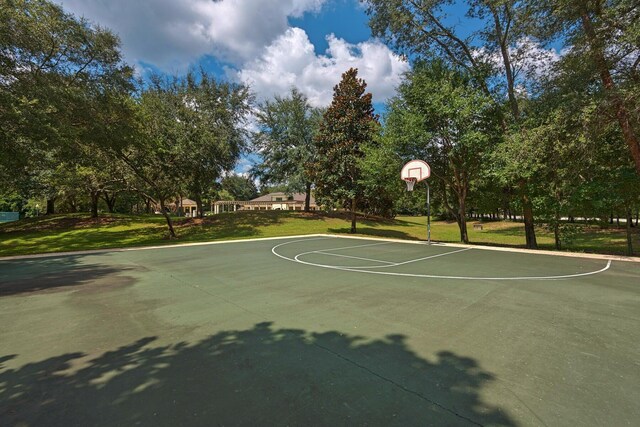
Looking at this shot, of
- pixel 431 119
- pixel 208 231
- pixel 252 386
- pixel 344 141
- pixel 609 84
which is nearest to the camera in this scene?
pixel 252 386

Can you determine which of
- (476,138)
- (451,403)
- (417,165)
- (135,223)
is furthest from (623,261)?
(135,223)

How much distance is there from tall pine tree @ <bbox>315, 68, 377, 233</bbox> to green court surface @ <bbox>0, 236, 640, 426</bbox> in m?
16.4

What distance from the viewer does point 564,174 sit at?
11.6 meters

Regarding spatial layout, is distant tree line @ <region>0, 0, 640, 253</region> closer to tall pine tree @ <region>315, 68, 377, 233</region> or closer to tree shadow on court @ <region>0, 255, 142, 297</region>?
tall pine tree @ <region>315, 68, 377, 233</region>

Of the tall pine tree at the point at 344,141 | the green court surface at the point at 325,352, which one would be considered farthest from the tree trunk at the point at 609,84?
the tall pine tree at the point at 344,141

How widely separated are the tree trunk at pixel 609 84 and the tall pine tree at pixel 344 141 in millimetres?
13024

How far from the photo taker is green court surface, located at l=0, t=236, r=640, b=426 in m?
2.30

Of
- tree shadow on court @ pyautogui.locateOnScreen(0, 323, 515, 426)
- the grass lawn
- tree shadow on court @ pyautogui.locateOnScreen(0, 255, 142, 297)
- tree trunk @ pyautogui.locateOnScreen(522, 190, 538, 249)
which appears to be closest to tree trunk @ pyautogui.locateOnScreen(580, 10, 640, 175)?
tree trunk @ pyautogui.locateOnScreen(522, 190, 538, 249)

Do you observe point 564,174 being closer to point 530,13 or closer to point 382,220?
point 530,13

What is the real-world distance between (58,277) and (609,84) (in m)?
17.4

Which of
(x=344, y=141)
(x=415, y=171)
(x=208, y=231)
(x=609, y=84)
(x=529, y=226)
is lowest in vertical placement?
(x=208, y=231)

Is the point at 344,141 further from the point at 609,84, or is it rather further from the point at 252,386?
the point at 252,386

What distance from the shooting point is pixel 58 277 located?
24.6ft

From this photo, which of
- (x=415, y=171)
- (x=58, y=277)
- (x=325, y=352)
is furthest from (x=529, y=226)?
(x=58, y=277)
